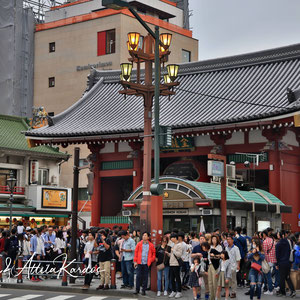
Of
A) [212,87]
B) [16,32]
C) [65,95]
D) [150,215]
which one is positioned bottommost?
[150,215]

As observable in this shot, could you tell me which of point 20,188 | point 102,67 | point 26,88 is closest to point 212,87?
point 20,188

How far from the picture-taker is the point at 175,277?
2022 cm

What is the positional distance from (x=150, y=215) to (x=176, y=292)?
2905 millimetres

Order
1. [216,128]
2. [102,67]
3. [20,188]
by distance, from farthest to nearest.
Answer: [102,67] < [20,188] < [216,128]

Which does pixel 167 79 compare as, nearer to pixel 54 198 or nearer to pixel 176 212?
pixel 176 212

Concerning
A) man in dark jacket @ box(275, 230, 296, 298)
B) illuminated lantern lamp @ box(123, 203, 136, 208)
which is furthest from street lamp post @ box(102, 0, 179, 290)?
illuminated lantern lamp @ box(123, 203, 136, 208)

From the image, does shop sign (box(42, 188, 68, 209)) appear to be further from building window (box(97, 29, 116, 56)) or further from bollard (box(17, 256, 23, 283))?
bollard (box(17, 256, 23, 283))

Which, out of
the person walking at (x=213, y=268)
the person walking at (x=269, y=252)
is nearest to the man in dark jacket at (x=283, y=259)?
the person walking at (x=269, y=252)

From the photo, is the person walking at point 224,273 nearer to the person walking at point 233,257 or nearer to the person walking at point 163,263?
the person walking at point 233,257

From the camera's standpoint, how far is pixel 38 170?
54938mm

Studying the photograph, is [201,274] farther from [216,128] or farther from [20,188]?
[20,188]

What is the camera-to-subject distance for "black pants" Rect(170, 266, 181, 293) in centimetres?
2006

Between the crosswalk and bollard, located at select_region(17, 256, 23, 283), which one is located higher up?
bollard, located at select_region(17, 256, 23, 283)

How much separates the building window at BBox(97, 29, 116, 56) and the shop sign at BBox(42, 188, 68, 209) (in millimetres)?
18418
